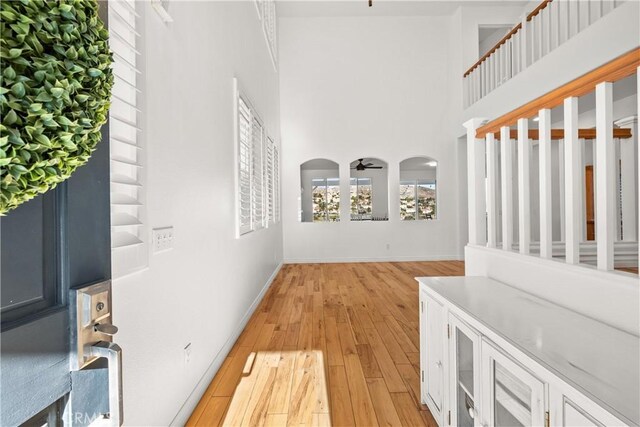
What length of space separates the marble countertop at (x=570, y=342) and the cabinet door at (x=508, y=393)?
2.9 inches

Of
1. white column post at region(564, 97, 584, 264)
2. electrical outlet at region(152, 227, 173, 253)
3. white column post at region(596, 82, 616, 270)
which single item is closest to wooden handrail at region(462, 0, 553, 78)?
white column post at region(564, 97, 584, 264)

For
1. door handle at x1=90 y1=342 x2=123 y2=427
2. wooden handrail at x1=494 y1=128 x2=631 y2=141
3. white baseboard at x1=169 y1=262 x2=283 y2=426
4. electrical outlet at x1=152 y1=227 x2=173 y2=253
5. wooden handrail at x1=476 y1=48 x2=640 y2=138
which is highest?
wooden handrail at x1=494 y1=128 x2=631 y2=141

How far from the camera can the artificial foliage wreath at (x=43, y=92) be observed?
31 cm

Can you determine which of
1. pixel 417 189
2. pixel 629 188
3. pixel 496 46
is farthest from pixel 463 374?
pixel 417 189

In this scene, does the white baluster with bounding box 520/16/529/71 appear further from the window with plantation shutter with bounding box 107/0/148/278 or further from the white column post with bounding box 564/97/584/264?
the window with plantation shutter with bounding box 107/0/148/278

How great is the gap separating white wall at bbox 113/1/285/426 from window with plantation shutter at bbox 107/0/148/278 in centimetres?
6

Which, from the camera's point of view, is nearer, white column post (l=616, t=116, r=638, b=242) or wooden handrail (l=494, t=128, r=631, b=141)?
wooden handrail (l=494, t=128, r=631, b=141)

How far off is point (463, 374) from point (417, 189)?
1062cm

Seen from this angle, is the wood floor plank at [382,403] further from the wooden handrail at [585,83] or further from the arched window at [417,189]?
the arched window at [417,189]

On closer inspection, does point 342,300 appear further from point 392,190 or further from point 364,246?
point 392,190

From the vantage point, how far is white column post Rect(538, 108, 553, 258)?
138 cm

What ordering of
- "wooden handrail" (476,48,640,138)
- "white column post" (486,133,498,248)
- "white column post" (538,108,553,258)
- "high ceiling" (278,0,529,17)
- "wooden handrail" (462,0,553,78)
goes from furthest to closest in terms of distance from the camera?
"high ceiling" (278,0,529,17)
"wooden handrail" (462,0,553,78)
"white column post" (486,133,498,248)
"white column post" (538,108,553,258)
"wooden handrail" (476,48,640,138)

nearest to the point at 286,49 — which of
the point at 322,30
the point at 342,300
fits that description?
the point at 322,30

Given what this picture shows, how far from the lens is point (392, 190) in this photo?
6.84 metres
